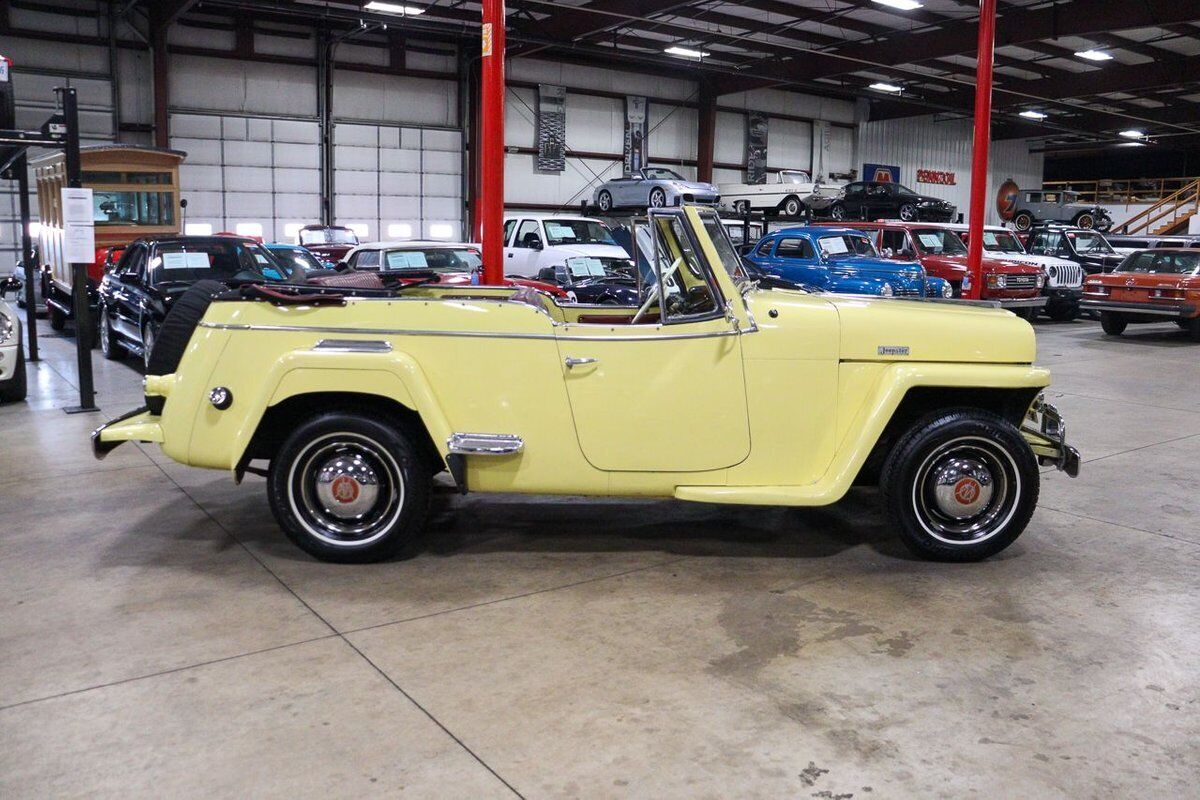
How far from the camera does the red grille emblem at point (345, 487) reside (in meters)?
4.68

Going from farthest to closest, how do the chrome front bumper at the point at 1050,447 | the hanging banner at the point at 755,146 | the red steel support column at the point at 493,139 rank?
the hanging banner at the point at 755,146 < the red steel support column at the point at 493,139 < the chrome front bumper at the point at 1050,447

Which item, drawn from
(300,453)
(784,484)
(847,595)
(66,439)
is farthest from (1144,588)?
(66,439)

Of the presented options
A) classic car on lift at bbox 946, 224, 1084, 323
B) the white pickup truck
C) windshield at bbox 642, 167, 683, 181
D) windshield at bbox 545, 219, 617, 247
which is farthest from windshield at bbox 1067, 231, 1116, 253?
windshield at bbox 545, 219, 617, 247

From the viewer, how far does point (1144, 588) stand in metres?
4.63

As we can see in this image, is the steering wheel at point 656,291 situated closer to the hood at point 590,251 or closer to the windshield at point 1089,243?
the hood at point 590,251

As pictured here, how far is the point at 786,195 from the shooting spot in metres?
26.2

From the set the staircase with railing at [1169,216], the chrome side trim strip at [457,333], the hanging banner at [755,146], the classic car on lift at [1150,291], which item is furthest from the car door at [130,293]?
the staircase with railing at [1169,216]

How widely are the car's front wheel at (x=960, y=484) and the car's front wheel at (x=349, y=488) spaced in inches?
89.3

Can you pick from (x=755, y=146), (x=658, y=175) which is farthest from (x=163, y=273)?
(x=755, y=146)

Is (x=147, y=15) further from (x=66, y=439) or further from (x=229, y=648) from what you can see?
(x=229, y=648)

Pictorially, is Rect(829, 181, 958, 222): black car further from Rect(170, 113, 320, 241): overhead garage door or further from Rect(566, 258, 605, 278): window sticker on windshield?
Rect(170, 113, 320, 241): overhead garage door

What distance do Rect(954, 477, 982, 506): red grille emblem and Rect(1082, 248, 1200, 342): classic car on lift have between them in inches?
523

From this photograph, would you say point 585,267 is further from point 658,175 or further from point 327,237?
point 658,175

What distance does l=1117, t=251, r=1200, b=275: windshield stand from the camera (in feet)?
53.5
